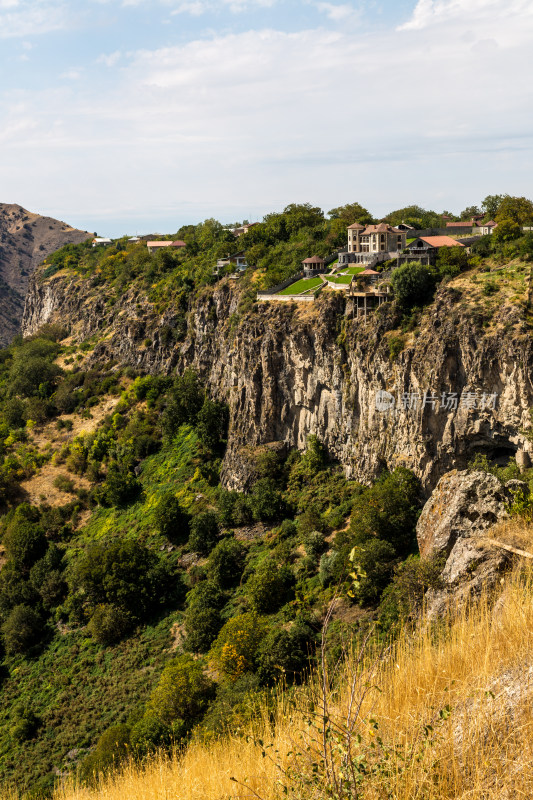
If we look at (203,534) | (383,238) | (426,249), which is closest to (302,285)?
(383,238)

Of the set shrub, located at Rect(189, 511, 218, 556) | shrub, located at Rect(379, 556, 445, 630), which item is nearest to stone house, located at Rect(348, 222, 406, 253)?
shrub, located at Rect(189, 511, 218, 556)

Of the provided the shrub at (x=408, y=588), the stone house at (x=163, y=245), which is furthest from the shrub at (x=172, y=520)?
the stone house at (x=163, y=245)

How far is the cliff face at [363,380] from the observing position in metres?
34.7

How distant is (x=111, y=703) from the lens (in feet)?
113

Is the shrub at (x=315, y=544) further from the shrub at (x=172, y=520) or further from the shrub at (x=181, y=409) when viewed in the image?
the shrub at (x=181, y=409)

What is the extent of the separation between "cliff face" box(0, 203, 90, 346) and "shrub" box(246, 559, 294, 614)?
145 m

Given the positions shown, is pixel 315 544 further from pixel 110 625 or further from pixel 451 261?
pixel 451 261

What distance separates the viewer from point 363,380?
42125 millimetres

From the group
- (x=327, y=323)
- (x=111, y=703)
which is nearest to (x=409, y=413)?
(x=327, y=323)

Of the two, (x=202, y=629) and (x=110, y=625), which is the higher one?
(x=202, y=629)

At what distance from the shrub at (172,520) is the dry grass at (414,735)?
3838 centimetres

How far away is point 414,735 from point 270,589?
101 feet

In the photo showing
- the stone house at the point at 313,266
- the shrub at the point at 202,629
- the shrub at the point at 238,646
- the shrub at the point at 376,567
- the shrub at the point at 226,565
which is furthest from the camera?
the stone house at the point at 313,266

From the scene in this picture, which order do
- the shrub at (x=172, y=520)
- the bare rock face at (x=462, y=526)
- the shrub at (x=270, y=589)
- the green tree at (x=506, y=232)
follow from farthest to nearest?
the shrub at (x=172, y=520) → the green tree at (x=506, y=232) → the shrub at (x=270, y=589) → the bare rock face at (x=462, y=526)
